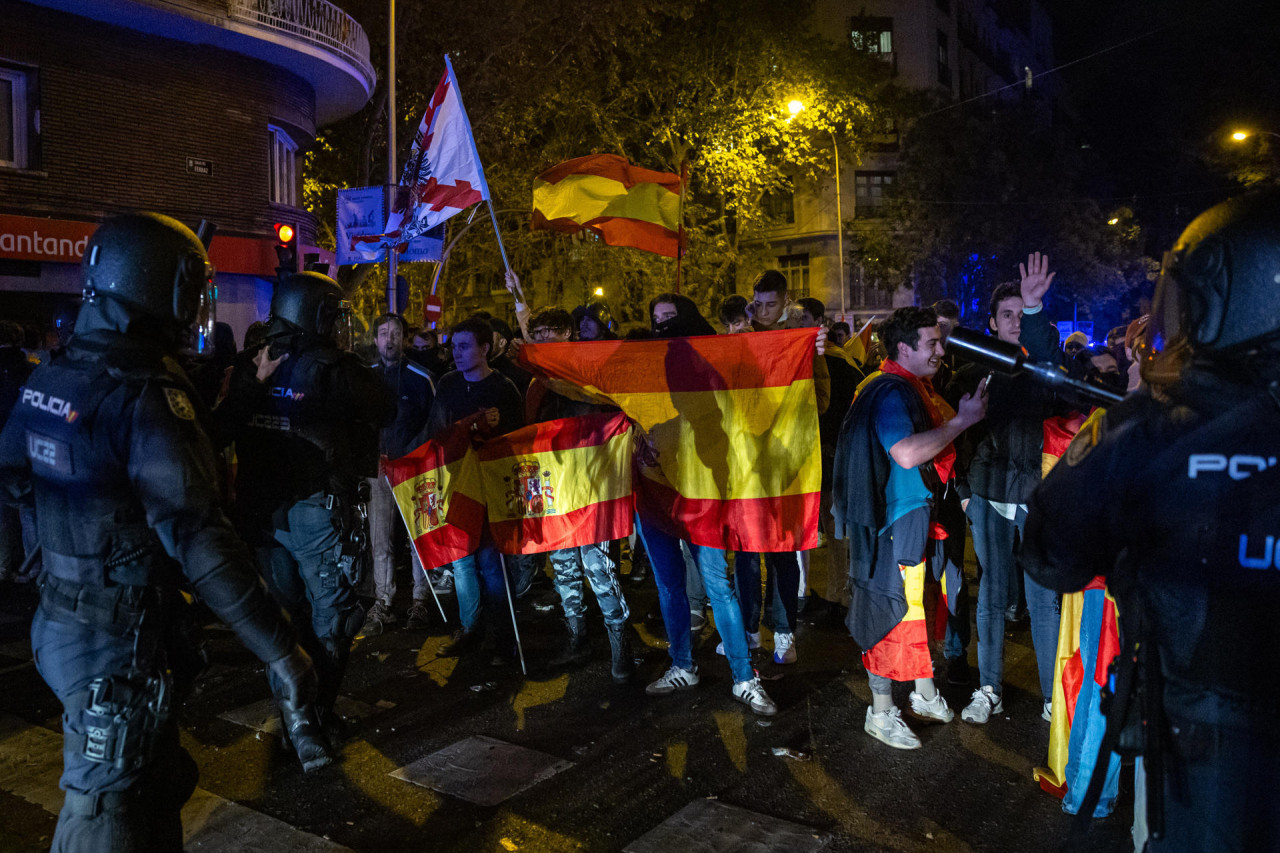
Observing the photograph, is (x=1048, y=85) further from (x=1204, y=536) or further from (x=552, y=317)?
(x=1204, y=536)

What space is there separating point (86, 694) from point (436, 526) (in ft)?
11.6

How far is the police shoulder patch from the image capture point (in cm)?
288

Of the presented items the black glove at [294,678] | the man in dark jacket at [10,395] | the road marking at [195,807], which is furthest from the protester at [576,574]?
the man in dark jacket at [10,395]

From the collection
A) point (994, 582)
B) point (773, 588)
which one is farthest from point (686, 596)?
point (994, 582)

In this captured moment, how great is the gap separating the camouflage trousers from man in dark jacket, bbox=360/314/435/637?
1.46m

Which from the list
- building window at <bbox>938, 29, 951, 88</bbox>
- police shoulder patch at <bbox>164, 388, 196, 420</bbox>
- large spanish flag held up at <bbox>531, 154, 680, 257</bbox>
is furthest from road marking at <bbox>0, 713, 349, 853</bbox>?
building window at <bbox>938, 29, 951, 88</bbox>

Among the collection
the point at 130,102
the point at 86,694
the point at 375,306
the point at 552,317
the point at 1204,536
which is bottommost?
the point at 86,694

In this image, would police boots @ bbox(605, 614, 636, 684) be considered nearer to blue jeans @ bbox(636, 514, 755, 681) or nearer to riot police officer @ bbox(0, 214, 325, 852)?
blue jeans @ bbox(636, 514, 755, 681)

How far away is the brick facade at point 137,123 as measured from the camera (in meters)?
15.6

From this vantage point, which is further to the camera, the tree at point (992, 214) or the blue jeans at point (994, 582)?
the tree at point (992, 214)

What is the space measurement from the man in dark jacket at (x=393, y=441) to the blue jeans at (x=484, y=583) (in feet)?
2.51

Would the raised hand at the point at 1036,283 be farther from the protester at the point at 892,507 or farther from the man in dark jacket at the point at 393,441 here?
the man in dark jacket at the point at 393,441

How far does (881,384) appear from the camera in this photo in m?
4.70

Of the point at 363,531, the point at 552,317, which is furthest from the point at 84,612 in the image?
the point at 552,317
